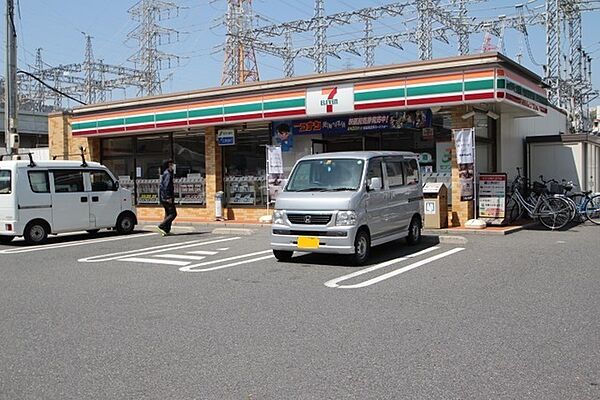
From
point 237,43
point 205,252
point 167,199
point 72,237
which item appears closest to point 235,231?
point 167,199

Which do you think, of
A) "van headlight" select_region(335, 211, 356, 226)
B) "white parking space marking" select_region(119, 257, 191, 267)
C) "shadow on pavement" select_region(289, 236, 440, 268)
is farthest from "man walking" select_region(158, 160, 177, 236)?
"van headlight" select_region(335, 211, 356, 226)

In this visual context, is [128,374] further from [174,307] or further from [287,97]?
[287,97]

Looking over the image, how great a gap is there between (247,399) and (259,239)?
406 inches

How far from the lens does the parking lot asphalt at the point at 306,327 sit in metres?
4.62

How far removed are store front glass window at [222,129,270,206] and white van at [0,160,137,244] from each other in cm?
347

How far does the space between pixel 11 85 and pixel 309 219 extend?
47.0 feet

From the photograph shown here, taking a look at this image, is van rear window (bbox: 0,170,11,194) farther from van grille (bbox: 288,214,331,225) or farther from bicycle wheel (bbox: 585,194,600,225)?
bicycle wheel (bbox: 585,194,600,225)

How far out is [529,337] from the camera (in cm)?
574

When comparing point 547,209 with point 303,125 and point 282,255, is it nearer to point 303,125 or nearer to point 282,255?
point 303,125

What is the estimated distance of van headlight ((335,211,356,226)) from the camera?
391 inches

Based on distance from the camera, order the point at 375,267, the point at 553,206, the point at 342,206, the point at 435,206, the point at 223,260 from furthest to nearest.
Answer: the point at 553,206 < the point at 435,206 < the point at 223,260 < the point at 375,267 < the point at 342,206

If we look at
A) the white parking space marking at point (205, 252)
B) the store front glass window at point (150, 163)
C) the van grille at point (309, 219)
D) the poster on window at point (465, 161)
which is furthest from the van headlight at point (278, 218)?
the store front glass window at point (150, 163)

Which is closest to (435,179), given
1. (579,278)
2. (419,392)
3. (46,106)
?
(579,278)

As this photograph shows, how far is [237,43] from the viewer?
48.1 meters
